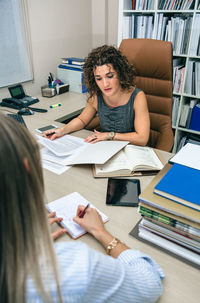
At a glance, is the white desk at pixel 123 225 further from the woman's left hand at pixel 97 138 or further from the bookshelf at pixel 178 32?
the bookshelf at pixel 178 32

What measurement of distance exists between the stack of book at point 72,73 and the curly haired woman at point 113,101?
26.7 inches

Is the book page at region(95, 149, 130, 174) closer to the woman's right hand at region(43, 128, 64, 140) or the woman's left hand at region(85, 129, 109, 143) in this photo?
the woman's left hand at region(85, 129, 109, 143)

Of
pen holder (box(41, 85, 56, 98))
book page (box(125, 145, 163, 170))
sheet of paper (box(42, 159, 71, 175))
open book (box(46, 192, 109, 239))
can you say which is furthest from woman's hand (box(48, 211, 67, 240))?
pen holder (box(41, 85, 56, 98))

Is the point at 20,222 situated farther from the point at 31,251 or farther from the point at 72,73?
the point at 72,73

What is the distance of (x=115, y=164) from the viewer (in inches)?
47.8

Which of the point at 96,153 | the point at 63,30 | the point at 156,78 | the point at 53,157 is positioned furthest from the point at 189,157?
the point at 63,30

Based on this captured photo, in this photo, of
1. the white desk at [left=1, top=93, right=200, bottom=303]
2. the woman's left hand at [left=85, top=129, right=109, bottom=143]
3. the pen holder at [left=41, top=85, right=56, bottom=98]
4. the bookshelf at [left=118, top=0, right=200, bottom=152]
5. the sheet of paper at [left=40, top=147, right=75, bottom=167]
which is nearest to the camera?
the white desk at [left=1, top=93, right=200, bottom=303]

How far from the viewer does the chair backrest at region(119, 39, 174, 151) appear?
164cm

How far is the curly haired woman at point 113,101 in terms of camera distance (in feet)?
5.08

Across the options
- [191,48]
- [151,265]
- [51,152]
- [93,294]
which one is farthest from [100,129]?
[93,294]

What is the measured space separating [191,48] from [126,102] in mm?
1064

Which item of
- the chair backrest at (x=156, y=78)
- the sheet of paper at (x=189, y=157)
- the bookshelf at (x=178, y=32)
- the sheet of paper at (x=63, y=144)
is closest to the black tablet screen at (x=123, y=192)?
the sheet of paper at (x=189, y=157)

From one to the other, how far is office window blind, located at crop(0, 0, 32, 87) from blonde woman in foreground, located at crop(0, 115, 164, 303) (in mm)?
1973

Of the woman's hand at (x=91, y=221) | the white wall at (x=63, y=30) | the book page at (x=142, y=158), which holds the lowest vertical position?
the woman's hand at (x=91, y=221)
